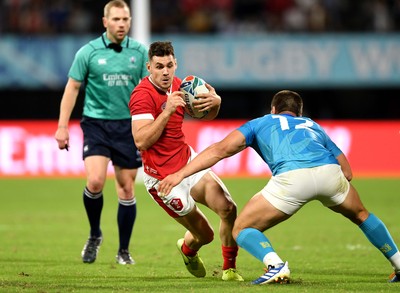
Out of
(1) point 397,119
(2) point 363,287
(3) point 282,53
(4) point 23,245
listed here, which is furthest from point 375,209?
(1) point 397,119

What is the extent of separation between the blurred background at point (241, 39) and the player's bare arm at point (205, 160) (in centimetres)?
1443

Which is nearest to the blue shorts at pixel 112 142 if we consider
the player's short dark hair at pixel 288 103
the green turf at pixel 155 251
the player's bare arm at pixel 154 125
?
the green turf at pixel 155 251

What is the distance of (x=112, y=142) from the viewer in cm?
897

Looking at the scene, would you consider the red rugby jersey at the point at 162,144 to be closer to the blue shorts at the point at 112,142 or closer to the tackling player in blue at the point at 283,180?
the tackling player in blue at the point at 283,180

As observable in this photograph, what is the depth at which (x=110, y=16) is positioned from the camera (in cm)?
885

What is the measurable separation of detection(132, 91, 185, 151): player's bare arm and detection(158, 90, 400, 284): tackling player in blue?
1.30ft

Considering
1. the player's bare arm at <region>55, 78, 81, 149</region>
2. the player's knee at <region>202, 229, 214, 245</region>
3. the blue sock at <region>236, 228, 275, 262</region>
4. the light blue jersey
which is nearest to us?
the blue sock at <region>236, 228, 275, 262</region>

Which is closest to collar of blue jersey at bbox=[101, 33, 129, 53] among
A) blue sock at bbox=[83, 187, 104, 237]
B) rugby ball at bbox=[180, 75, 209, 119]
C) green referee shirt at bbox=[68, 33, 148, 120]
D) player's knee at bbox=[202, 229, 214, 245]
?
green referee shirt at bbox=[68, 33, 148, 120]

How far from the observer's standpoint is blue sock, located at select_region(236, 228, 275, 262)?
266 inches

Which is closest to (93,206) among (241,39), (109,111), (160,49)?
(109,111)

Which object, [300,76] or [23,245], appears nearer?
[23,245]

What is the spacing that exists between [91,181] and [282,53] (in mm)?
13349

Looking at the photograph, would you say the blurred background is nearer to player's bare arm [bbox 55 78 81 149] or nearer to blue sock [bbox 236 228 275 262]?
player's bare arm [bbox 55 78 81 149]

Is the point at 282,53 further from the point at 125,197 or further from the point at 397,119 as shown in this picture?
the point at 125,197
